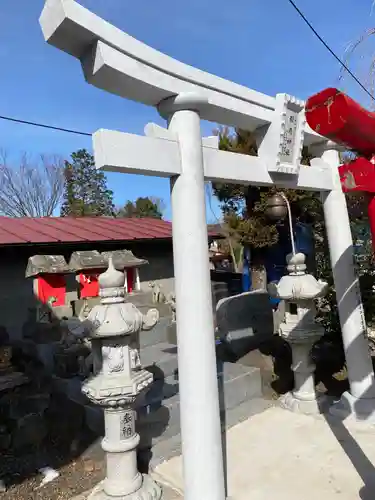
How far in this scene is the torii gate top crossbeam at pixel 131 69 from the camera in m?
2.12

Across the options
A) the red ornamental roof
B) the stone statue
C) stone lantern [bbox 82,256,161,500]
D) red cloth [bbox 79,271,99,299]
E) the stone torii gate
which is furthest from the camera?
the stone statue

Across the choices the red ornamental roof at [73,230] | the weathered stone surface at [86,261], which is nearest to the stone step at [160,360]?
the weathered stone surface at [86,261]

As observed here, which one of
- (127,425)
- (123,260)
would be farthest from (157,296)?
(127,425)

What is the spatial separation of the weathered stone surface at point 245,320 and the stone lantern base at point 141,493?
3.70 metres

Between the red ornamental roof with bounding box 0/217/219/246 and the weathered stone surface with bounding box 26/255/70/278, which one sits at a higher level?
the red ornamental roof with bounding box 0/217/219/246

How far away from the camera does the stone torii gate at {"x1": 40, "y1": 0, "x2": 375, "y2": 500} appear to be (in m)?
2.29

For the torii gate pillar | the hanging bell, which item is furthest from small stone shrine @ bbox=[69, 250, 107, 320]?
the hanging bell

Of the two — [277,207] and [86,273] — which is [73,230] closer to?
Answer: [86,273]

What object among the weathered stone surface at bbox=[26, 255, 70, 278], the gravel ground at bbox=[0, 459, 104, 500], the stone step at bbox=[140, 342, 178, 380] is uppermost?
the weathered stone surface at bbox=[26, 255, 70, 278]

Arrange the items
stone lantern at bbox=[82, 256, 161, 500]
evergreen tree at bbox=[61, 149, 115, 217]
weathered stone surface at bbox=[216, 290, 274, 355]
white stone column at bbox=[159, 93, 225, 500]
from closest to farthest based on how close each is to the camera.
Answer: white stone column at bbox=[159, 93, 225, 500]
stone lantern at bbox=[82, 256, 161, 500]
weathered stone surface at bbox=[216, 290, 274, 355]
evergreen tree at bbox=[61, 149, 115, 217]

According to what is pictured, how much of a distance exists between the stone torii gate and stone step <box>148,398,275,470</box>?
3.26ft

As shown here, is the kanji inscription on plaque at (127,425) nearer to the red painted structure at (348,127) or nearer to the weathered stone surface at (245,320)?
the red painted structure at (348,127)

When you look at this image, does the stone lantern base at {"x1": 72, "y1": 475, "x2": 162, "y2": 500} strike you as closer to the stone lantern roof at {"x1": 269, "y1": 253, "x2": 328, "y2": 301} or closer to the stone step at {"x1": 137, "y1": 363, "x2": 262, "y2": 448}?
the stone step at {"x1": 137, "y1": 363, "x2": 262, "y2": 448}

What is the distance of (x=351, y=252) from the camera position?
14.1ft
